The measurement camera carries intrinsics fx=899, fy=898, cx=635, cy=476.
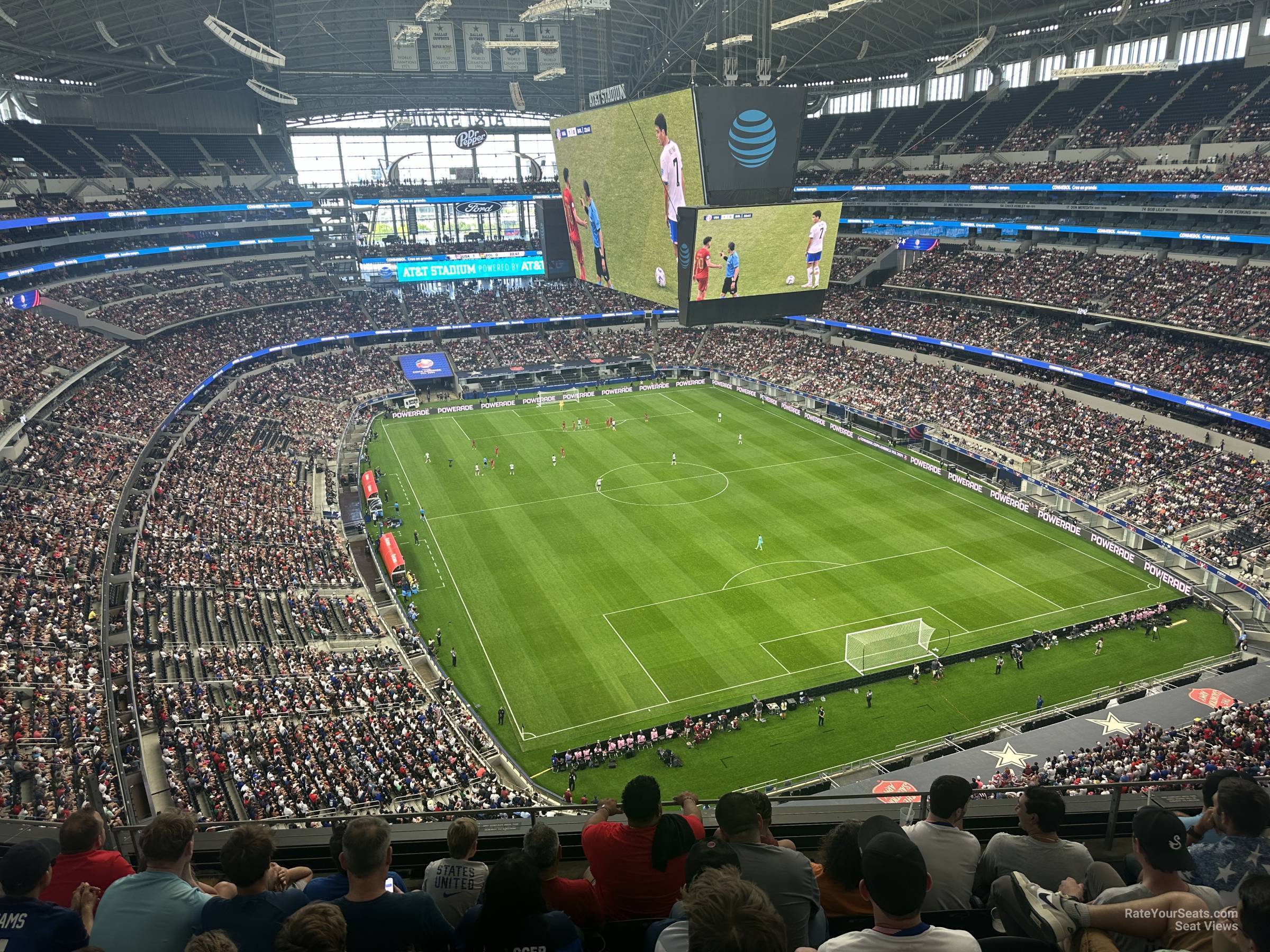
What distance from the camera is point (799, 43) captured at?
7125cm

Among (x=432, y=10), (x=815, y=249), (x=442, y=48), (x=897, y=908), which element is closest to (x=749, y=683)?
(x=815, y=249)

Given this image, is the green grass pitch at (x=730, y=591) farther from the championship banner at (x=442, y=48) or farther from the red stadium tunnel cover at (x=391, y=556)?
the championship banner at (x=442, y=48)

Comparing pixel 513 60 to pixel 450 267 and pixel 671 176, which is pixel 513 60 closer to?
pixel 450 267

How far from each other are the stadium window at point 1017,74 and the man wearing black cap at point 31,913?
262 ft

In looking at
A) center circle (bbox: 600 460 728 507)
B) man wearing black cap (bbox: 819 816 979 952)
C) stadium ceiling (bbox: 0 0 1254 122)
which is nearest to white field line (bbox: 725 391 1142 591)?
center circle (bbox: 600 460 728 507)

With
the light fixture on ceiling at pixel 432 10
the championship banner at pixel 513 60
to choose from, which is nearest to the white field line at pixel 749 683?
the light fixture on ceiling at pixel 432 10

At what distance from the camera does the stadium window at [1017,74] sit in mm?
70125

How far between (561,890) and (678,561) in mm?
35954

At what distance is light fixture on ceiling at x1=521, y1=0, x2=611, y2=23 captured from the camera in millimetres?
44688

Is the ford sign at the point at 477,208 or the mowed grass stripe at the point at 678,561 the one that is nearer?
the mowed grass stripe at the point at 678,561

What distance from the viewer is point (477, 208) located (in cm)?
8856

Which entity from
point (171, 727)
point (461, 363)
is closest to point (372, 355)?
point (461, 363)

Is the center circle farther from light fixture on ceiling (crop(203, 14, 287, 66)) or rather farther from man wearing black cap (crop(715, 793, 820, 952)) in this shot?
man wearing black cap (crop(715, 793, 820, 952))

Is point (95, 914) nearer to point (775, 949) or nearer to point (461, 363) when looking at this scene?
point (775, 949)
